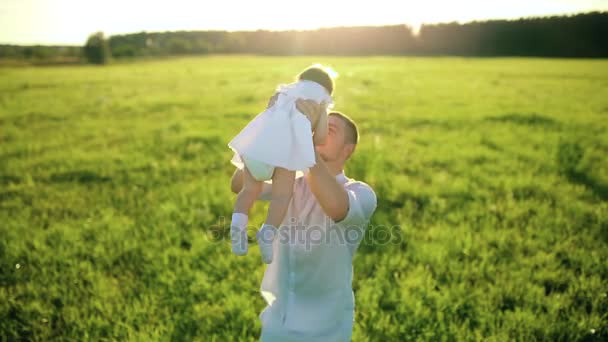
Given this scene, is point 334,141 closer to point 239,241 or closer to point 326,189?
point 326,189

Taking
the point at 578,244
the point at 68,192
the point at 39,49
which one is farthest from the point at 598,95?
the point at 39,49

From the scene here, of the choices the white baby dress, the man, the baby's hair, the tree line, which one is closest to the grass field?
the man

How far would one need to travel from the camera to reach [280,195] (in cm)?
144

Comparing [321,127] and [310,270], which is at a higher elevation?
[321,127]

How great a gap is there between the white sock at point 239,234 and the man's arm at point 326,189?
0.26 metres

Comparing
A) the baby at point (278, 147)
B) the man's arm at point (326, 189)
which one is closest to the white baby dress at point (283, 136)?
the baby at point (278, 147)

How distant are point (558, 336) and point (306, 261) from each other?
1958mm

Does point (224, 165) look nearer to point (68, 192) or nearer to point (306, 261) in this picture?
point (68, 192)

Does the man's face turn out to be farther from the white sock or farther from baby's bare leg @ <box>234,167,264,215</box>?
the white sock

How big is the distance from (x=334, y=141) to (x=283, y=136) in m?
0.40

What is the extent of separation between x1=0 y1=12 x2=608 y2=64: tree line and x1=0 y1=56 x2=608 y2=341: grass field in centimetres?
5293

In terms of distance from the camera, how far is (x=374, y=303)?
3.10 m

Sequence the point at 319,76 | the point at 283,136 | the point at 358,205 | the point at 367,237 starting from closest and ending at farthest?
the point at 283,136, the point at 319,76, the point at 358,205, the point at 367,237

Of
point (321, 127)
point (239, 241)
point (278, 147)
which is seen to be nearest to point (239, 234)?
point (239, 241)
